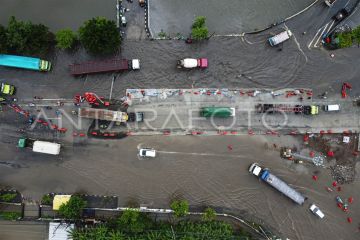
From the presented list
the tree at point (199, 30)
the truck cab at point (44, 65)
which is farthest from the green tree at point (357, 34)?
the truck cab at point (44, 65)

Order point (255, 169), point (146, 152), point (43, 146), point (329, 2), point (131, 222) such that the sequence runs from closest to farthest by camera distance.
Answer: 1. point (131, 222)
2. point (43, 146)
3. point (146, 152)
4. point (255, 169)
5. point (329, 2)

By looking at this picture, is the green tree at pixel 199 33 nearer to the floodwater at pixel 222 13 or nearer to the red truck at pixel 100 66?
the floodwater at pixel 222 13

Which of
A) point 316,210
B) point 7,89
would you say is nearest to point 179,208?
point 316,210

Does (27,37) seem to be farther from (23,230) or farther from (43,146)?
(23,230)

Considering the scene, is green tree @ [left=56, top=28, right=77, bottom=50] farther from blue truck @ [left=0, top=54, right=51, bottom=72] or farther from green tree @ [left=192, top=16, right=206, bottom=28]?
green tree @ [left=192, top=16, right=206, bottom=28]

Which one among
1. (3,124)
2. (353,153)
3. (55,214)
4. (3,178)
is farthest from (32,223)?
(353,153)
